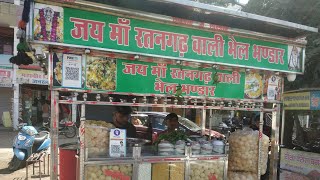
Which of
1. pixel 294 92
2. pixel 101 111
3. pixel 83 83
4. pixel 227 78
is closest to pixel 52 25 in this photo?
pixel 83 83

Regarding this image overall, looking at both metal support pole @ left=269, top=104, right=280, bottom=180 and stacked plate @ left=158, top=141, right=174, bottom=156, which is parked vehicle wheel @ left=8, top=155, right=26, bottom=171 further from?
metal support pole @ left=269, top=104, right=280, bottom=180

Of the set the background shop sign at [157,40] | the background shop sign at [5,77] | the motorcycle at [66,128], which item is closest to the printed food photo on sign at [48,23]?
the background shop sign at [157,40]

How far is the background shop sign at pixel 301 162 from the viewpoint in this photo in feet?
14.9

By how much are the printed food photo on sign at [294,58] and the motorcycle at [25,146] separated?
582cm

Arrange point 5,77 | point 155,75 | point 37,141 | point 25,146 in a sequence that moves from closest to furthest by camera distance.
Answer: point 155,75 → point 25,146 → point 37,141 → point 5,77

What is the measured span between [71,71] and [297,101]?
3986mm

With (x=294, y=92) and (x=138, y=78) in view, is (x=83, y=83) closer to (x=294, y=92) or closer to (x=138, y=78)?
(x=138, y=78)

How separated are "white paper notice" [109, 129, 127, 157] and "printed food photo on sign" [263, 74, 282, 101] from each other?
2.10 metres

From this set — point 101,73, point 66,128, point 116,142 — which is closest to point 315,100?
point 116,142

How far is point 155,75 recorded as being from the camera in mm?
3275

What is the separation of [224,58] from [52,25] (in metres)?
2.04

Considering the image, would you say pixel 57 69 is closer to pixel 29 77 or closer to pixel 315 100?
pixel 315 100

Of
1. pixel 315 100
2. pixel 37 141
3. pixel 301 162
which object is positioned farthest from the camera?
pixel 37 141

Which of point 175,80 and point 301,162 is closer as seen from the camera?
point 175,80
